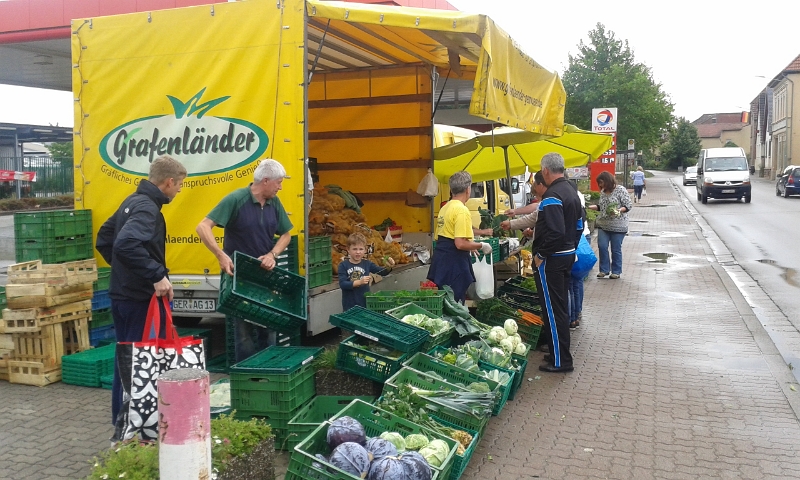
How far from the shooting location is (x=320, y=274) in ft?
23.5

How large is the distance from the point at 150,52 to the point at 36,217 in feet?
6.27

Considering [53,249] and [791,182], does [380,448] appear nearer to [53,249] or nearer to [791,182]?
[53,249]

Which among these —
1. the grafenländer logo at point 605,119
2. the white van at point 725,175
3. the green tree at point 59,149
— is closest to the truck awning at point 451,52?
the grafenländer logo at point 605,119

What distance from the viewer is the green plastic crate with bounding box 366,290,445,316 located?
6453 mm

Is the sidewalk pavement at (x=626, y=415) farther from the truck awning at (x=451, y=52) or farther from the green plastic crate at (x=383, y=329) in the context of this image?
the truck awning at (x=451, y=52)

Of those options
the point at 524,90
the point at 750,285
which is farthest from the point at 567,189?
the point at 750,285

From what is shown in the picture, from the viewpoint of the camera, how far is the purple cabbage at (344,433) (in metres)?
3.86

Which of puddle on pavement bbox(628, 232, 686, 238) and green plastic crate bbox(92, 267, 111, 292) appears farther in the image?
puddle on pavement bbox(628, 232, 686, 238)

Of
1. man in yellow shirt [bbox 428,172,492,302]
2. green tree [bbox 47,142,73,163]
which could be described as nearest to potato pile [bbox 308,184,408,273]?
man in yellow shirt [bbox 428,172,492,302]

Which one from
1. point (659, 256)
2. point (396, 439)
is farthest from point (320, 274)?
point (659, 256)

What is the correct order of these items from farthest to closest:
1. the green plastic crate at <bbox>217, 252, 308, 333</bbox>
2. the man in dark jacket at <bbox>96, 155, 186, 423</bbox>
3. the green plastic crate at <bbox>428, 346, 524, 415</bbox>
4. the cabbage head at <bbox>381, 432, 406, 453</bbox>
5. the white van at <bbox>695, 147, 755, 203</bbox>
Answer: the white van at <bbox>695, 147, 755, 203</bbox> → the green plastic crate at <bbox>428, 346, 524, 415</bbox> → the green plastic crate at <bbox>217, 252, 308, 333</bbox> → the man in dark jacket at <bbox>96, 155, 186, 423</bbox> → the cabbage head at <bbox>381, 432, 406, 453</bbox>

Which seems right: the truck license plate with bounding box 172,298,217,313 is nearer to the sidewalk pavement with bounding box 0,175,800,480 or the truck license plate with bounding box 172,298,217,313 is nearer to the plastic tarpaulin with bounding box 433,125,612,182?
the sidewalk pavement with bounding box 0,175,800,480

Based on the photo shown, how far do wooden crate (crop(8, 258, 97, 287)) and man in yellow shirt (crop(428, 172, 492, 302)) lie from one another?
11.3 feet

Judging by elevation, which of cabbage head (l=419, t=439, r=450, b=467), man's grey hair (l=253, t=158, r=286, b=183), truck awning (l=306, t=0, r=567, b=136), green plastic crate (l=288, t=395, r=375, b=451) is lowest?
green plastic crate (l=288, t=395, r=375, b=451)
